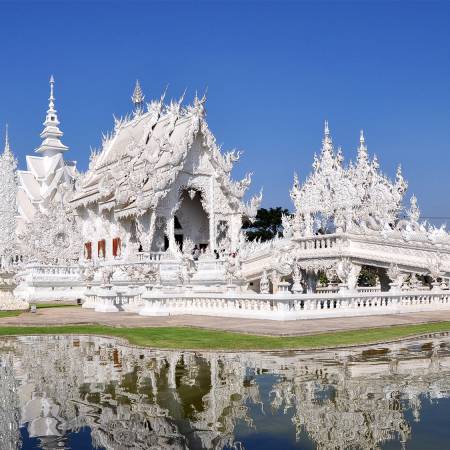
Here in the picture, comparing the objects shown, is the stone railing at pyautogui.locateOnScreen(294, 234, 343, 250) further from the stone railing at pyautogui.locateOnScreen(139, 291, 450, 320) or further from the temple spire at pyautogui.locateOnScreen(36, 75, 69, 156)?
the temple spire at pyautogui.locateOnScreen(36, 75, 69, 156)

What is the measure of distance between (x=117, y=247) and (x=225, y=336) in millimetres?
22936

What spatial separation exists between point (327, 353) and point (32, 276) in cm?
2293

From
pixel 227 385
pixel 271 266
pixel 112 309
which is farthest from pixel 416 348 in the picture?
pixel 112 309

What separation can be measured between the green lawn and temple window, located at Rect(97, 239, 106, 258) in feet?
69.6

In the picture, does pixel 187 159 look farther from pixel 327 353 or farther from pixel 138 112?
pixel 327 353

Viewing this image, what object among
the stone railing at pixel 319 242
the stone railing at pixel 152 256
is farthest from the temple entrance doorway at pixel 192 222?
the stone railing at pixel 319 242

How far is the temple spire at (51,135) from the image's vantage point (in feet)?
183

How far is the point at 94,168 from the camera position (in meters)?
39.5

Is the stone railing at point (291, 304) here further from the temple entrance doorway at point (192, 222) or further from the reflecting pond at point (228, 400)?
the temple entrance doorway at point (192, 222)

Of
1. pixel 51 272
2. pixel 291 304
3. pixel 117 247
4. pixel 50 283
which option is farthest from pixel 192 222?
pixel 291 304

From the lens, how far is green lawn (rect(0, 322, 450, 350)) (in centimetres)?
1060

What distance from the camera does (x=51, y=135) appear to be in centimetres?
5716

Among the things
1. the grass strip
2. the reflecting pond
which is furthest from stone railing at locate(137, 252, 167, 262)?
the reflecting pond

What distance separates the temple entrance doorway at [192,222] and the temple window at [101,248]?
430cm
